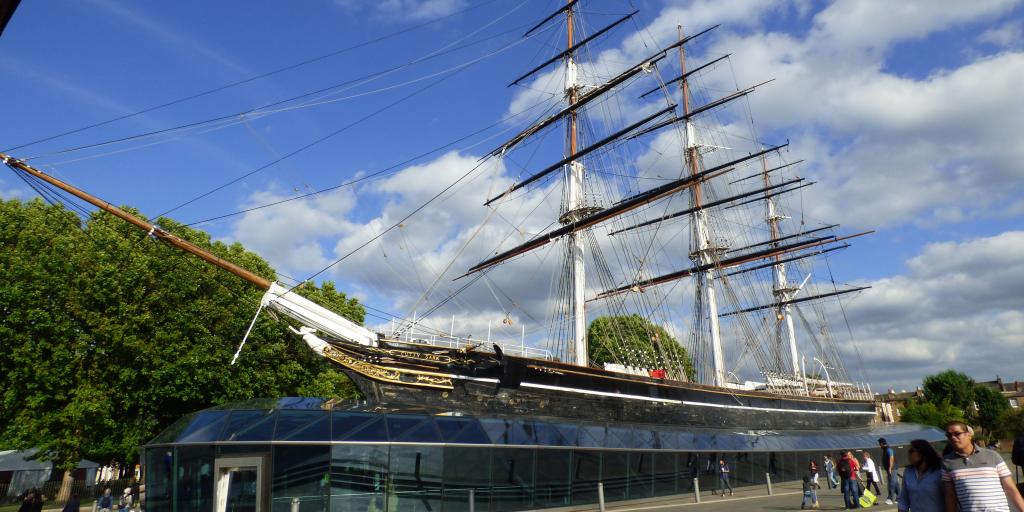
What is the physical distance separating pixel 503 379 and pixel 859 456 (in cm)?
2094

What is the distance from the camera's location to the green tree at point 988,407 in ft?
210

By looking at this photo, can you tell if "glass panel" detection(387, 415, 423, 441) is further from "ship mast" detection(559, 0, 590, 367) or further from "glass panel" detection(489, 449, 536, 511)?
"ship mast" detection(559, 0, 590, 367)

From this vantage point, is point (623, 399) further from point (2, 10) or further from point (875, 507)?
point (2, 10)

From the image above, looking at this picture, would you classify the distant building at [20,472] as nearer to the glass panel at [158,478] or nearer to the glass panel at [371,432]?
the glass panel at [158,478]

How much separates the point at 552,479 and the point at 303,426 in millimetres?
6926

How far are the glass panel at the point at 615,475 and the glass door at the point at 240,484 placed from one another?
9625 millimetres

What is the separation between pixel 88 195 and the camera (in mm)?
19594

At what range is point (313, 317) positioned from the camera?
20.4 meters

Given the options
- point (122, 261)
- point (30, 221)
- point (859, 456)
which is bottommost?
point (859, 456)

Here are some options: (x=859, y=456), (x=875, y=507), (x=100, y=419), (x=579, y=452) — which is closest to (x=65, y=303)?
(x=100, y=419)

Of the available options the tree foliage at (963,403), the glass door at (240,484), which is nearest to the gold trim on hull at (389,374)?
the glass door at (240,484)

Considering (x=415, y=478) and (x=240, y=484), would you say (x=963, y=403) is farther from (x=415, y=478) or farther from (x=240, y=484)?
(x=240, y=484)

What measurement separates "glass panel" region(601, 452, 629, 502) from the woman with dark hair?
13.5m

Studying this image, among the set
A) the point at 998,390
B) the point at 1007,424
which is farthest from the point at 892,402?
the point at 1007,424
